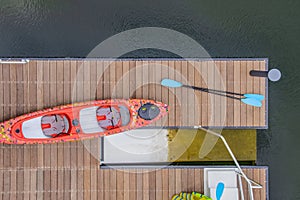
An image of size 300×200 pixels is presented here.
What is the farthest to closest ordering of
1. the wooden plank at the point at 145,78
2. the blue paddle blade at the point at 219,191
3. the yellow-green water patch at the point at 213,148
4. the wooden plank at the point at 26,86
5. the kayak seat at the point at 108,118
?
the yellow-green water patch at the point at 213,148
the wooden plank at the point at 145,78
the wooden plank at the point at 26,86
the kayak seat at the point at 108,118
the blue paddle blade at the point at 219,191

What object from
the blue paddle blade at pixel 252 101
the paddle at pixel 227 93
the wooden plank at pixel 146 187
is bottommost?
the wooden plank at pixel 146 187

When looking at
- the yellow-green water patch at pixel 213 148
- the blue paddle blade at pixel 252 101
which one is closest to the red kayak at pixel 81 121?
the yellow-green water patch at pixel 213 148

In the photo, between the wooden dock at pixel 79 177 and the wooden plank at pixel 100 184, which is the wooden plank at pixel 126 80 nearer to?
the wooden dock at pixel 79 177

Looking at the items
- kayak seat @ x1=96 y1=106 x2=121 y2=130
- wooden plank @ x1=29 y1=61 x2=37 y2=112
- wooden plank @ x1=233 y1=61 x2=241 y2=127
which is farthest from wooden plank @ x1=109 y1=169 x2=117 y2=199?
wooden plank @ x1=233 y1=61 x2=241 y2=127

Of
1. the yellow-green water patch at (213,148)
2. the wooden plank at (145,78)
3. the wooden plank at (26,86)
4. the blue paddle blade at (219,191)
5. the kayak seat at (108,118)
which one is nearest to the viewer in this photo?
the blue paddle blade at (219,191)

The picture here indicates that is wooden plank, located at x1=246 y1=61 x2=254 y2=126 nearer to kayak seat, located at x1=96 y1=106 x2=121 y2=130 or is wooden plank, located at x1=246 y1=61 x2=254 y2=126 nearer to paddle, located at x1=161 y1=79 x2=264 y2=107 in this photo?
paddle, located at x1=161 y1=79 x2=264 y2=107

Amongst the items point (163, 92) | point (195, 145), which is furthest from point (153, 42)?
point (195, 145)

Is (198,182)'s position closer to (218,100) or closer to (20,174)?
(218,100)

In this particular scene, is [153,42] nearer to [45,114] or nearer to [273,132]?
[45,114]
